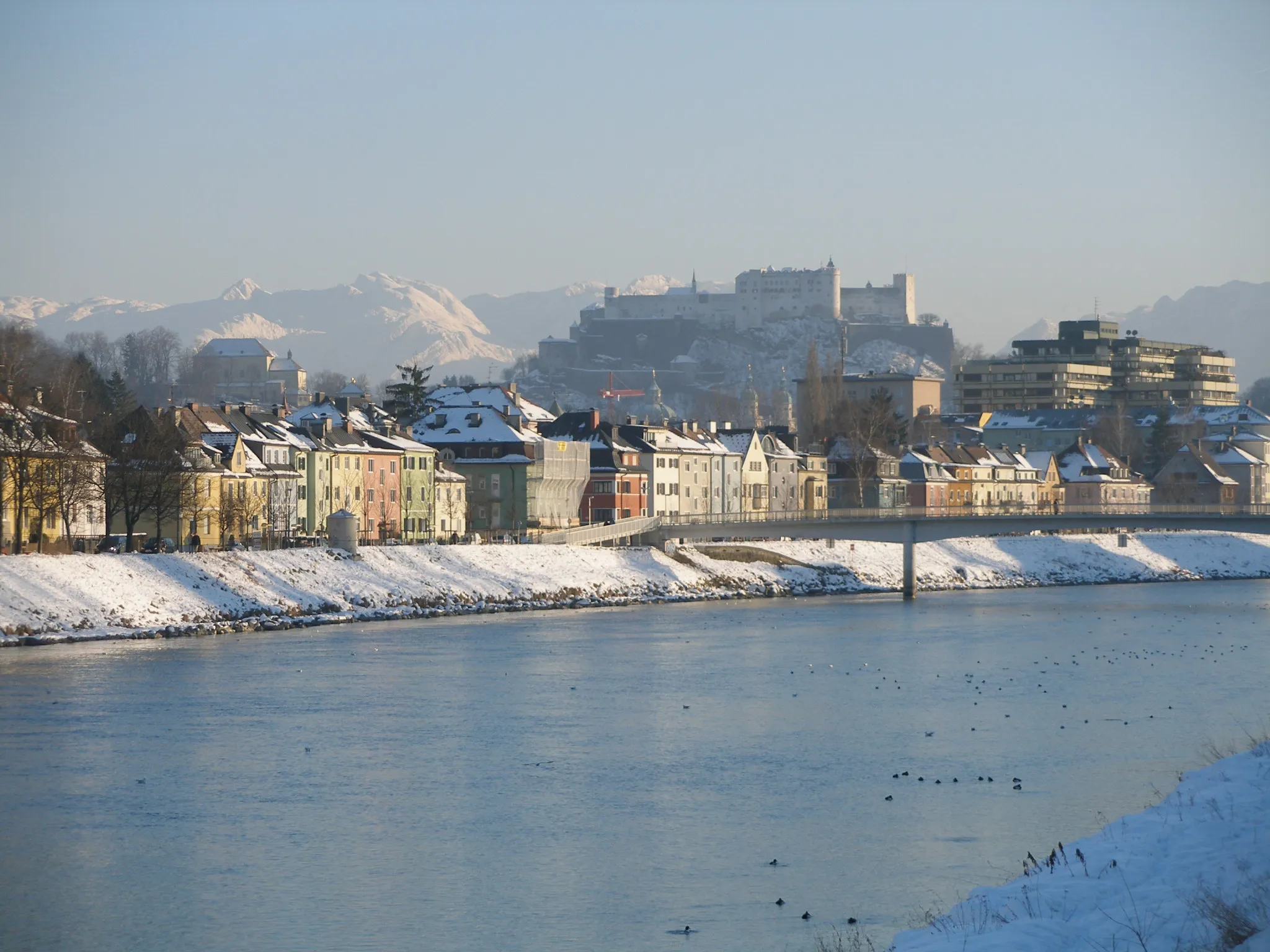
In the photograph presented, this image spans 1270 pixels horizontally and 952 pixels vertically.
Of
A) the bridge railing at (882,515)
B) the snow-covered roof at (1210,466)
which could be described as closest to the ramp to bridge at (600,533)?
the bridge railing at (882,515)

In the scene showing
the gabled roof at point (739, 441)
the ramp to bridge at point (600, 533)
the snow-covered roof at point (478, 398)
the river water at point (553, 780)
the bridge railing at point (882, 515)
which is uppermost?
the snow-covered roof at point (478, 398)

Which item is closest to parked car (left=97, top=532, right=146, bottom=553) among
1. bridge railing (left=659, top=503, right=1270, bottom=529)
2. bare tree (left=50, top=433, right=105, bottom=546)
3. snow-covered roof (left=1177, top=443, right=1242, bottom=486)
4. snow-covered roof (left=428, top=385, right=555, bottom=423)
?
bare tree (left=50, top=433, right=105, bottom=546)

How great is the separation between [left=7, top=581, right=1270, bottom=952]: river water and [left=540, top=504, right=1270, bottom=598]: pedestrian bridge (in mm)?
31007

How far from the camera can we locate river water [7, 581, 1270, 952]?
70.7 feet

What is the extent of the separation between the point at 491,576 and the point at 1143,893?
195ft

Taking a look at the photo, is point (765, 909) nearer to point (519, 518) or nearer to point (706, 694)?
point (706, 694)

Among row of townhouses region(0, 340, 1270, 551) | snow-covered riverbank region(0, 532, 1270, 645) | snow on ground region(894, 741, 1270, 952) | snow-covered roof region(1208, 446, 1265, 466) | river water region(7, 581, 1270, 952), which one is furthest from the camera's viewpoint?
snow-covered roof region(1208, 446, 1265, 466)

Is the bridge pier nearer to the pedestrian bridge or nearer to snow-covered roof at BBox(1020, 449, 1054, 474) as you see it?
the pedestrian bridge

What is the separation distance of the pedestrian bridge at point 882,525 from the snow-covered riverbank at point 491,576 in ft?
5.46

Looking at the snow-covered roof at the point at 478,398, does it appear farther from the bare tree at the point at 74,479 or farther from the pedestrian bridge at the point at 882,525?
the bare tree at the point at 74,479

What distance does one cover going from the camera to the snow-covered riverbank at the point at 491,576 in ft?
188

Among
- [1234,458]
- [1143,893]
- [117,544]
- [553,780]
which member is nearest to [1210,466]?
[1234,458]

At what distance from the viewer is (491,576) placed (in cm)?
7681

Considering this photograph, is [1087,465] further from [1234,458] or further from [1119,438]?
[1119,438]
